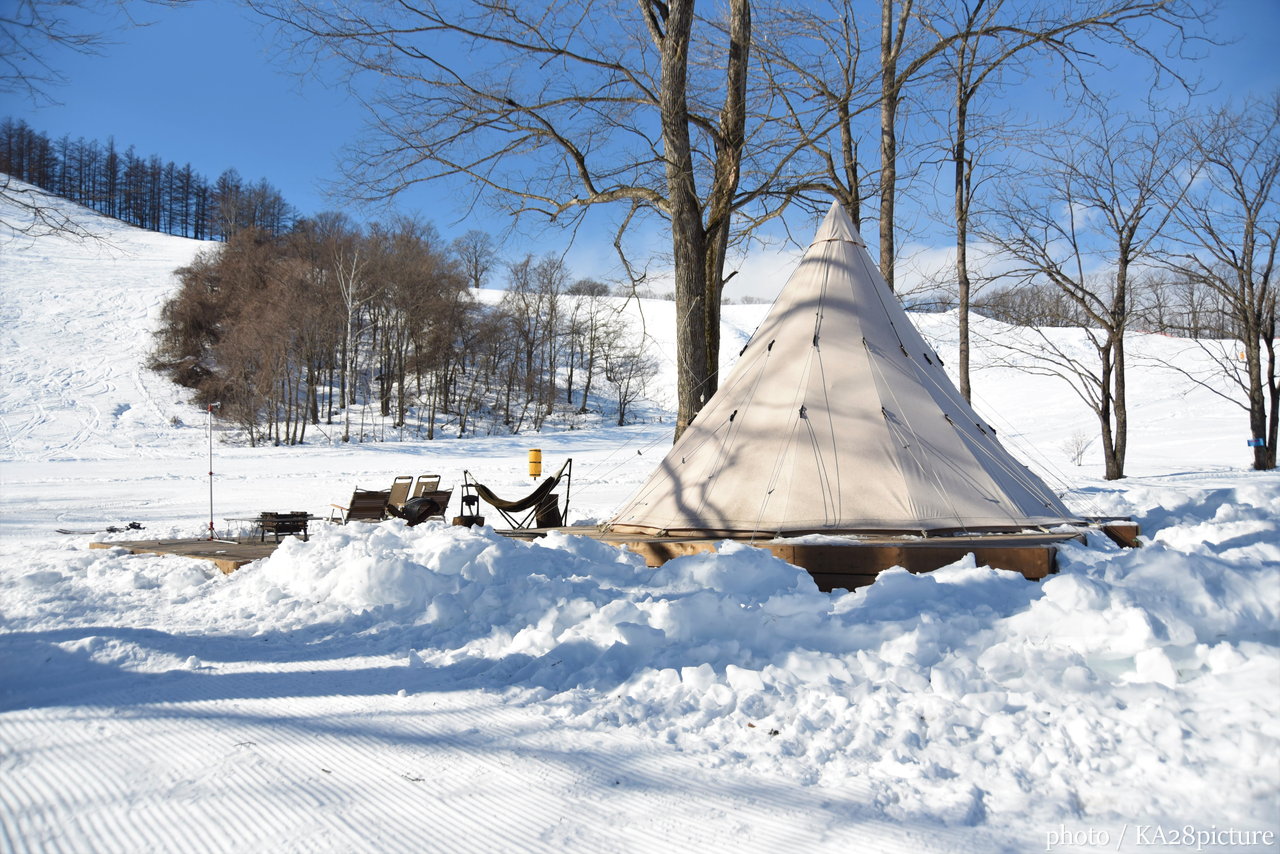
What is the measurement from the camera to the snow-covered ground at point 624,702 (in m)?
2.39

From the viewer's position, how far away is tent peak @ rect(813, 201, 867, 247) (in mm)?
8500

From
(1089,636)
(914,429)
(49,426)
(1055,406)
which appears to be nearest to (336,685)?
(1089,636)

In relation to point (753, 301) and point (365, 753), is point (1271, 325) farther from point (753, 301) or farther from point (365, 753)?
point (753, 301)

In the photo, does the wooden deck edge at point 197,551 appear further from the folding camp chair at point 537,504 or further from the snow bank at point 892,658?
the folding camp chair at point 537,504

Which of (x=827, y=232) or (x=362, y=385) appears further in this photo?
(x=362, y=385)

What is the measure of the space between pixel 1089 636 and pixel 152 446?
33.0 meters

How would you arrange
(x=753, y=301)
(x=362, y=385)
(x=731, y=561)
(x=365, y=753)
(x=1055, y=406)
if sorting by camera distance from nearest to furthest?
(x=365, y=753) < (x=731, y=561) < (x=1055, y=406) < (x=362, y=385) < (x=753, y=301)

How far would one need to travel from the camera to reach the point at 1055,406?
127 feet

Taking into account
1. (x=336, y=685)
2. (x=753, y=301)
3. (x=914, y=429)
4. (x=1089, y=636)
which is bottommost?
(x=336, y=685)

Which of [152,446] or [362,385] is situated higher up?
[362,385]

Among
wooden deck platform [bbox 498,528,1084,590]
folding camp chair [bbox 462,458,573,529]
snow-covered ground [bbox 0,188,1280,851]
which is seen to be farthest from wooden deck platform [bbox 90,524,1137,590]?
folding camp chair [bbox 462,458,573,529]

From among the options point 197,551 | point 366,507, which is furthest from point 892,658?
point 366,507

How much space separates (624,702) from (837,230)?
6.61 meters

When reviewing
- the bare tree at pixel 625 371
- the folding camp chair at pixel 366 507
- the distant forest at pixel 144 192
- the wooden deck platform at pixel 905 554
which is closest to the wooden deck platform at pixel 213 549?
the folding camp chair at pixel 366 507
